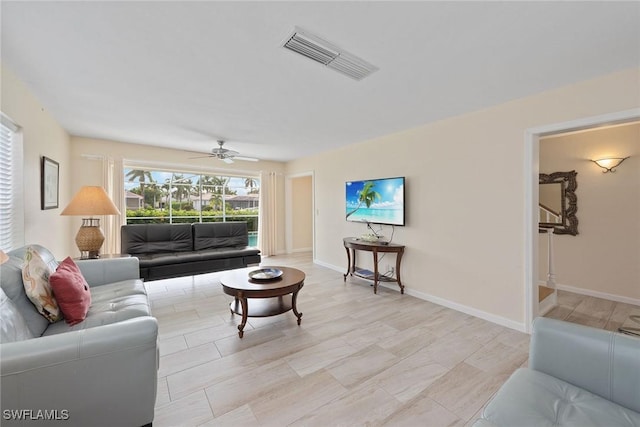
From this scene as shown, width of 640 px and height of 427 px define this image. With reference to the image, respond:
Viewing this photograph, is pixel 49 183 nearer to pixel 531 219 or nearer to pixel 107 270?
pixel 107 270

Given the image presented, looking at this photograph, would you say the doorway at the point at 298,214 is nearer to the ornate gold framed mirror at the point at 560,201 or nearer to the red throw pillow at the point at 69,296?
the ornate gold framed mirror at the point at 560,201

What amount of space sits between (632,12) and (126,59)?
3.30 m

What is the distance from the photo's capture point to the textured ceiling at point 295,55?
4.78ft

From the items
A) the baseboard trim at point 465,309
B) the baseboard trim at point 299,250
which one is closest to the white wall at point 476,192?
the baseboard trim at point 465,309

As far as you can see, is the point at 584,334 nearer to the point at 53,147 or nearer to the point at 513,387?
the point at 513,387

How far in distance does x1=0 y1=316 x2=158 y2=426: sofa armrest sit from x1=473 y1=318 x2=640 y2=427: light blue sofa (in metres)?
1.56

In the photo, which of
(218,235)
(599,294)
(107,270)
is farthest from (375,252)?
(107,270)

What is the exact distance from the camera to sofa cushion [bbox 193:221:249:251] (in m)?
4.38

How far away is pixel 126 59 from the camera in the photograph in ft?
6.34

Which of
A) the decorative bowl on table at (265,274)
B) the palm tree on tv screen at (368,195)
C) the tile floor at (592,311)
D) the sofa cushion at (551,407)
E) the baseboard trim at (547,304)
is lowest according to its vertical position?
the tile floor at (592,311)

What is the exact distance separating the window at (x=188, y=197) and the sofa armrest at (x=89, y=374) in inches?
179

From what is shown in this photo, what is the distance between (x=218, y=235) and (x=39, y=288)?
118 inches

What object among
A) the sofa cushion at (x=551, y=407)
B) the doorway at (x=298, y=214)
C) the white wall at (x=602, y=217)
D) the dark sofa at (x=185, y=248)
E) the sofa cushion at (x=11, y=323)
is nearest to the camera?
the sofa cushion at (x=551, y=407)
